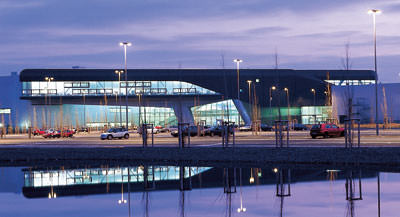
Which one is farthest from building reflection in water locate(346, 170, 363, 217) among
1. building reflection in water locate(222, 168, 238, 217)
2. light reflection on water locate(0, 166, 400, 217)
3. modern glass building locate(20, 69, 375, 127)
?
modern glass building locate(20, 69, 375, 127)

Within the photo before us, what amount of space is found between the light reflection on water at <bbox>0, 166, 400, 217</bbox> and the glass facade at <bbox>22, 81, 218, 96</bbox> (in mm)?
74174

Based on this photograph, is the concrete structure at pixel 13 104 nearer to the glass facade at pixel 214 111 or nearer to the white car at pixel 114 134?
the glass facade at pixel 214 111

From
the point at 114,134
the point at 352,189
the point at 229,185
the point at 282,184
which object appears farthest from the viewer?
the point at 114,134

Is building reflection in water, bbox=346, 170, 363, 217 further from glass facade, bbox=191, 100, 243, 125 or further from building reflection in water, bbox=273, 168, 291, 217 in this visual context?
glass facade, bbox=191, 100, 243, 125

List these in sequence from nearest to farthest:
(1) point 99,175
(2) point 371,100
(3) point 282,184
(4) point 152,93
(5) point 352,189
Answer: (5) point 352,189
(3) point 282,184
(1) point 99,175
(2) point 371,100
(4) point 152,93

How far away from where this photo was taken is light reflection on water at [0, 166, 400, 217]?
47.9ft

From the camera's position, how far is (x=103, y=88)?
9938 cm

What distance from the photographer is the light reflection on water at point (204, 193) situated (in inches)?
575

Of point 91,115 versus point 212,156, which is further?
point 91,115

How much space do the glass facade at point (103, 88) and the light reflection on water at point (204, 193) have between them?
74.2 meters

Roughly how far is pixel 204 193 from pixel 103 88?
8322 centimetres

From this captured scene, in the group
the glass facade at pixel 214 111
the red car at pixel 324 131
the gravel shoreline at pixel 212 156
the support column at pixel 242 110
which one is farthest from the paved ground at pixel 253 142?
the glass facade at pixel 214 111

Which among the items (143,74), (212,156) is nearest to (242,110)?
(143,74)

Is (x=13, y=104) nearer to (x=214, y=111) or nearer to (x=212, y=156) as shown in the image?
(x=214, y=111)
